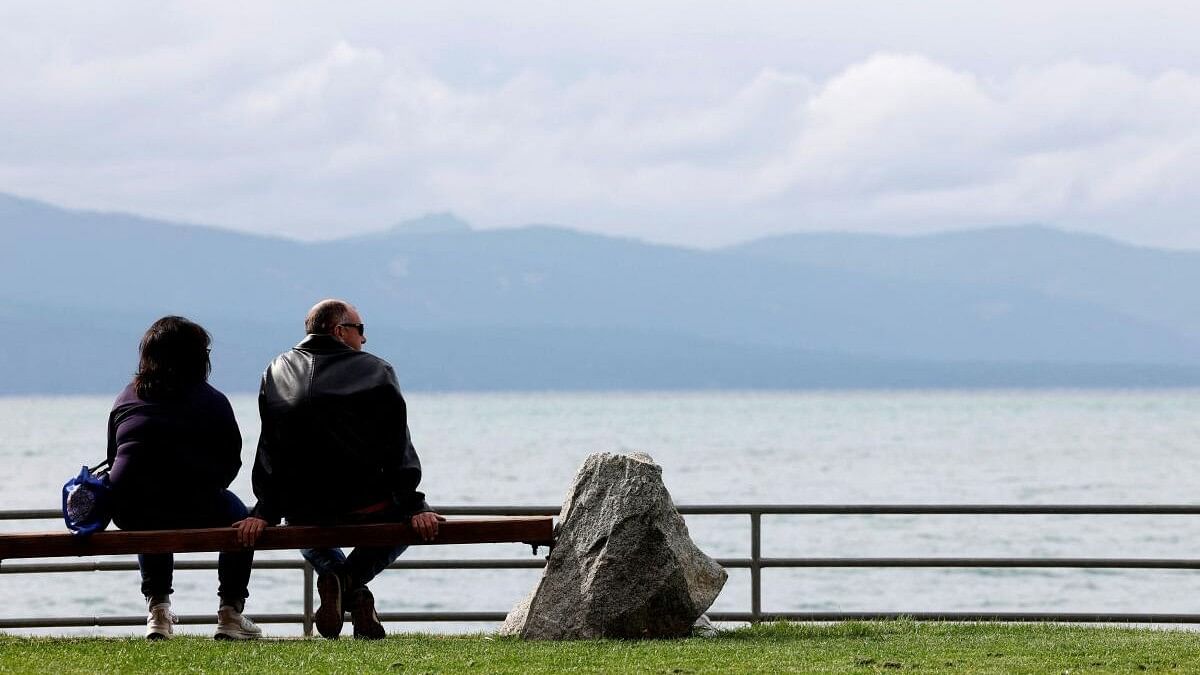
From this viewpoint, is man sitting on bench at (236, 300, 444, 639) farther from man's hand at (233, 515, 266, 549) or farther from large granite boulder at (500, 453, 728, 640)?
large granite boulder at (500, 453, 728, 640)

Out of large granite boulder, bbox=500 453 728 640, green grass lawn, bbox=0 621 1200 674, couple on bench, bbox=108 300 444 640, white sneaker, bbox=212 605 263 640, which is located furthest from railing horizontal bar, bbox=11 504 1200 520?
couple on bench, bbox=108 300 444 640

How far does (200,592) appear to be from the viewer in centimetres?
2831

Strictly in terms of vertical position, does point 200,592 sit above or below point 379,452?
below

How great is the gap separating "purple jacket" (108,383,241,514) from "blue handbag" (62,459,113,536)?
0.05 m

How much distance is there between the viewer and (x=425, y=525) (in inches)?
304

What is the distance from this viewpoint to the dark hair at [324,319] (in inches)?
308

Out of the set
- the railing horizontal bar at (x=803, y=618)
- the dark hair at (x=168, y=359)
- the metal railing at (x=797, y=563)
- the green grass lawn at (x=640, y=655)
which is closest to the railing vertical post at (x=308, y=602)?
the metal railing at (x=797, y=563)

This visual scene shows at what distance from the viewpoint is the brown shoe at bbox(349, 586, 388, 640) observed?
8.03 meters

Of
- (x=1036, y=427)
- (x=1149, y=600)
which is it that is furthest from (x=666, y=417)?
(x=1149, y=600)

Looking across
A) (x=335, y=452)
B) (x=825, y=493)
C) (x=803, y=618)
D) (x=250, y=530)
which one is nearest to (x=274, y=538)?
(x=250, y=530)

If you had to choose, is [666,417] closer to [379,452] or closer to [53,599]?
[53,599]

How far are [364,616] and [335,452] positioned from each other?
3.02 ft

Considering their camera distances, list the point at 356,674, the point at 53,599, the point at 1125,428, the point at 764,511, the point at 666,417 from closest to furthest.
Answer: the point at 356,674 → the point at 764,511 → the point at 53,599 → the point at 1125,428 → the point at 666,417

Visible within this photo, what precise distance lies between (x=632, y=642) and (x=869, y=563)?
8.86 ft
